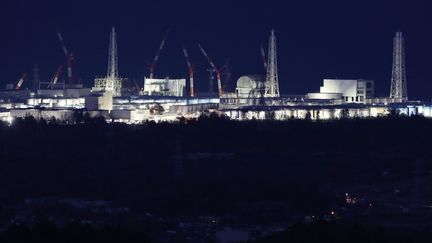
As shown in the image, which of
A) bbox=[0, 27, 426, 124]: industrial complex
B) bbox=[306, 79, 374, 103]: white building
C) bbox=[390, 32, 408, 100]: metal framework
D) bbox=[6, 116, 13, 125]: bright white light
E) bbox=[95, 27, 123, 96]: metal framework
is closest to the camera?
bbox=[6, 116, 13, 125]: bright white light

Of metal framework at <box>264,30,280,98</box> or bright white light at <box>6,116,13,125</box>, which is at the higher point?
metal framework at <box>264,30,280,98</box>

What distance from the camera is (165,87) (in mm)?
42125

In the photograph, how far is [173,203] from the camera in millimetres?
19562

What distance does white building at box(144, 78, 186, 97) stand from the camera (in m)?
41.7

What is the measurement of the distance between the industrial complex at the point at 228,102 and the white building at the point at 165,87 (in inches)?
2.3

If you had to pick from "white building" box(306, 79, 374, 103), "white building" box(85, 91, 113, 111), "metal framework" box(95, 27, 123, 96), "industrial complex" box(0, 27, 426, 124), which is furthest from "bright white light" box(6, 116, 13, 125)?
"white building" box(306, 79, 374, 103)

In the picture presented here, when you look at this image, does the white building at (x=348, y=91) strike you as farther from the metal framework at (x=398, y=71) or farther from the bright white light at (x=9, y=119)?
the bright white light at (x=9, y=119)

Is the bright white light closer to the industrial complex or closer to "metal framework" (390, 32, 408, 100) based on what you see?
the industrial complex

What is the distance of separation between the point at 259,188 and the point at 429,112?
14.3 m

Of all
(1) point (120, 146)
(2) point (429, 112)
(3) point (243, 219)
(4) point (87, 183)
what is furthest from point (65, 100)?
(3) point (243, 219)

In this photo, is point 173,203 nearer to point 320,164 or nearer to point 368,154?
point 320,164

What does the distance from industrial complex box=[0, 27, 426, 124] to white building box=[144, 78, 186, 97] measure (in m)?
0.06

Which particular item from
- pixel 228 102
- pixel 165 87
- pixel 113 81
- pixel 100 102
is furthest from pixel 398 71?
Answer: pixel 165 87

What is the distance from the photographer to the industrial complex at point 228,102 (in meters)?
32.4
